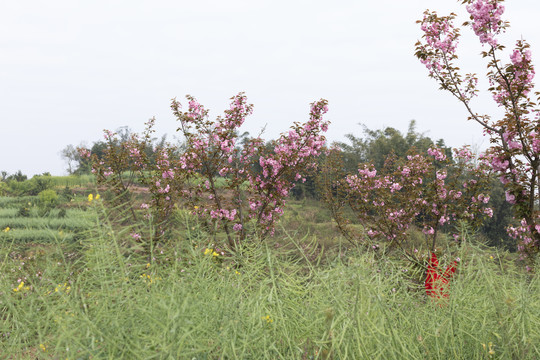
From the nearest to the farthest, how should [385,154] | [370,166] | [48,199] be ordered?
[370,166] → [48,199] → [385,154]

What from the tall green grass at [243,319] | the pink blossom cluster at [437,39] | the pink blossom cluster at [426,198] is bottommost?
the pink blossom cluster at [426,198]

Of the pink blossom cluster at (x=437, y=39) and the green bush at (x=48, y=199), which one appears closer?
the pink blossom cluster at (x=437, y=39)

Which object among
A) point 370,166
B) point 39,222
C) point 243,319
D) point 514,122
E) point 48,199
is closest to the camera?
point 243,319

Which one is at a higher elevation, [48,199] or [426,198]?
[48,199]


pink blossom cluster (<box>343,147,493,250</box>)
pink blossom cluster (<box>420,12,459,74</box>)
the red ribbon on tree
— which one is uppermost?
pink blossom cluster (<box>420,12,459,74</box>)

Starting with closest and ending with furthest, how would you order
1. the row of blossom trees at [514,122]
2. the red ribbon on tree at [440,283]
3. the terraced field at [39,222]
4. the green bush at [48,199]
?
1. the terraced field at [39,222]
2. the red ribbon on tree at [440,283]
3. the row of blossom trees at [514,122]
4. the green bush at [48,199]

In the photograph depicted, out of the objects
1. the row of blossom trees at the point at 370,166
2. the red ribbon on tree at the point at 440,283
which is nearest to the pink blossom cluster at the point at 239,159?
the row of blossom trees at the point at 370,166

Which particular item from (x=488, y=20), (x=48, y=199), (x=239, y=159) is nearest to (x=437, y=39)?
(x=488, y=20)

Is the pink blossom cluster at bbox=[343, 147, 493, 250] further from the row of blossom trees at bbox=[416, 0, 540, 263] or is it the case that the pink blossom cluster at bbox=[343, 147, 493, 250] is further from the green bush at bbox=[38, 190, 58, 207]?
the green bush at bbox=[38, 190, 58, 207]

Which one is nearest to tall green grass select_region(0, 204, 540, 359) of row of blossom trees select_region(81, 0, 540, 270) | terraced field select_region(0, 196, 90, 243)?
terraced field select_region(0, 196, 90, 243)

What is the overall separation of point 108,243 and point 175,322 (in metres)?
0.43

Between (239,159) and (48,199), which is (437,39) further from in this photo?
(48,199)

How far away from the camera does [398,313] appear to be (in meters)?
1.50

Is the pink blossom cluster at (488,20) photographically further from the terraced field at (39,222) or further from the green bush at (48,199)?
the green bush at (48,199)
